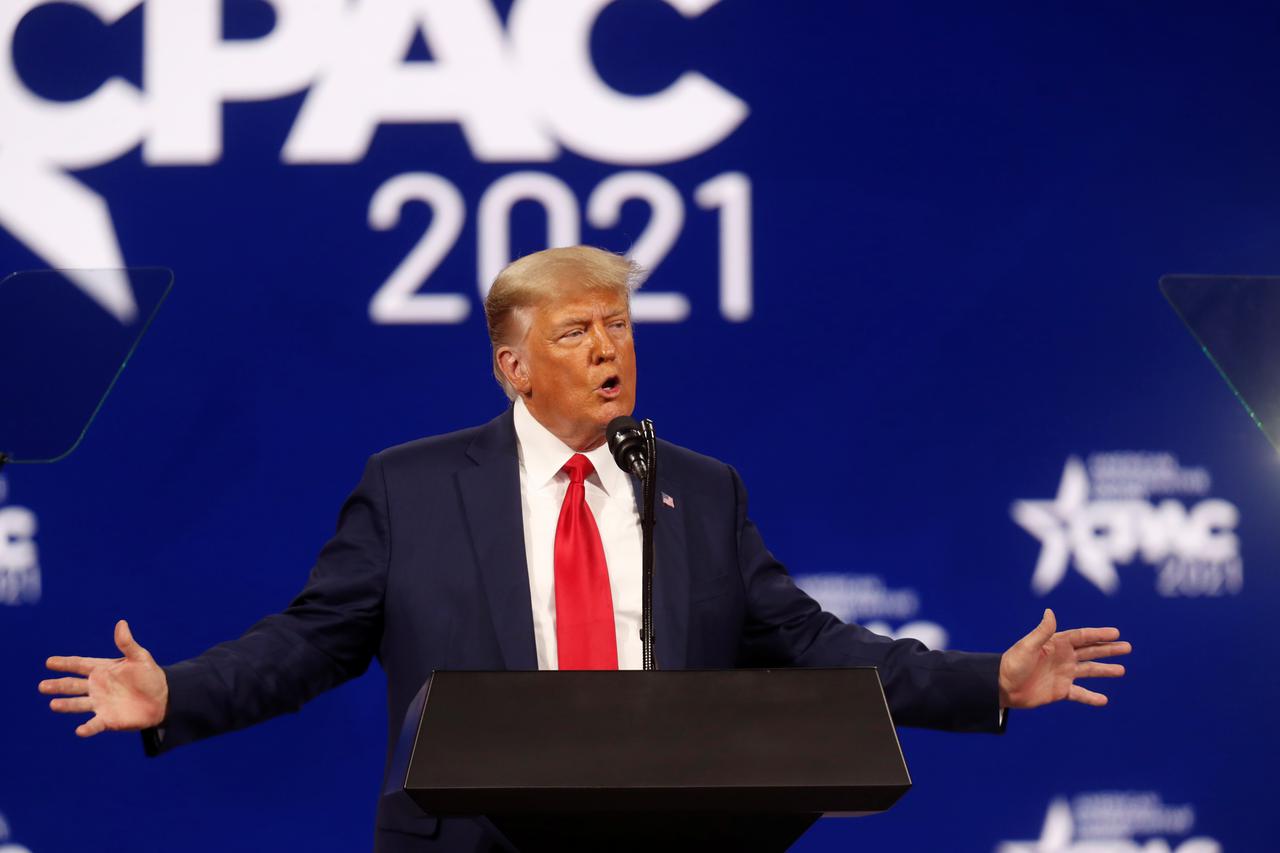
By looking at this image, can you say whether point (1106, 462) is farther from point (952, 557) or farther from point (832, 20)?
point (832, 20)

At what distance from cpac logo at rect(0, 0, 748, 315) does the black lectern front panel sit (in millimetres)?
2282

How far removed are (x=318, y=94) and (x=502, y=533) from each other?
174 centimetres

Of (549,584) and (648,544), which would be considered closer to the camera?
(648,544)

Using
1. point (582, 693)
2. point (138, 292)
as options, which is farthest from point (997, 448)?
point (582, 693)

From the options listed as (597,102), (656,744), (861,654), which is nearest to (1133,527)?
(861,654)

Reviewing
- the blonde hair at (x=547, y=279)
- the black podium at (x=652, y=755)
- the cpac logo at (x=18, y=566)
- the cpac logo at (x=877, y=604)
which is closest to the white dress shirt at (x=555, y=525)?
the blonde hair at (x=547, y=279)

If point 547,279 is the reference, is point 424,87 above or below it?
above

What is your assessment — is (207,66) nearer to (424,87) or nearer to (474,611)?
(424,87)

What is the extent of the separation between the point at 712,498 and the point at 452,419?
4.20 ft

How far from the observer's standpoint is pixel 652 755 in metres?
1.37

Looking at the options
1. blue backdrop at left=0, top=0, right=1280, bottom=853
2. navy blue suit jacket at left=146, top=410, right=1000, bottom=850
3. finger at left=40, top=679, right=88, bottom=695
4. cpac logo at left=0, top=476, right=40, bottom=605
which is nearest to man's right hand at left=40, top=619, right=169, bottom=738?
finger at left=40, top=679, right=88, bottom=695

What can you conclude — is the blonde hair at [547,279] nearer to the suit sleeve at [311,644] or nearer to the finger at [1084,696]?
the suit sleeve at [311,644]

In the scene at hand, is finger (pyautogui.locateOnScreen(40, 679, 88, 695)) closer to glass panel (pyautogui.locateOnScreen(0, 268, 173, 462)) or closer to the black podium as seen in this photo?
the black podium

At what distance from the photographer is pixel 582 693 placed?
4.68ft
